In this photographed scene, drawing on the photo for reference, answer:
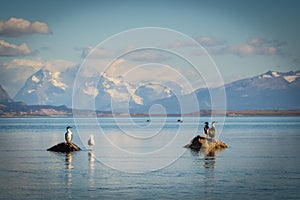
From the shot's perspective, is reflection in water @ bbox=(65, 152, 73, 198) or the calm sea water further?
reflection in water @ bbox=(65, 152, 73, 198)

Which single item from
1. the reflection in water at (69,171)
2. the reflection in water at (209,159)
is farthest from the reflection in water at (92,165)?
the reflection in water at (209,159)

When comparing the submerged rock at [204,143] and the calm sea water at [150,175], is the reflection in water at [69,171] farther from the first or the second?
the submerged rock at [204,143]

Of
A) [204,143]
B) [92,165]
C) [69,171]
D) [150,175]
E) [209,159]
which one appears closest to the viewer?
[150,175]

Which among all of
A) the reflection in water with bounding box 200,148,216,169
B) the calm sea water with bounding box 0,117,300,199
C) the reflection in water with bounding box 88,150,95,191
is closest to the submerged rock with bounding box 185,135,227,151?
the reflection in water with bounding box 200,148,216,169

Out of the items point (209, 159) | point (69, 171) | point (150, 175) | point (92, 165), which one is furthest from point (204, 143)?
point (69, 171)

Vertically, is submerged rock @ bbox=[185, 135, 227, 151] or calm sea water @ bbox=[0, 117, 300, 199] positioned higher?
submerged rock @ bbox=[185, 135, 227, 151]

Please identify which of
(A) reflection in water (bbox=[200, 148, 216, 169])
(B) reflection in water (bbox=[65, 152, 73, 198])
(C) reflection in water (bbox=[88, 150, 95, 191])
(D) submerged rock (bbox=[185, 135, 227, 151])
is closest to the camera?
(B) reflection in water (bbox=[65, 152, 73, 198])

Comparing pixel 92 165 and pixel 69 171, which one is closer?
pixel 69 171

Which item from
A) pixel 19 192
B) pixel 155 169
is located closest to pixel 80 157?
pixel 155 169

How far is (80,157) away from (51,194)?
52.8 ft

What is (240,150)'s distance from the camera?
5003 centimetres

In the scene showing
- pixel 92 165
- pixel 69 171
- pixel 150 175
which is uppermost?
pixel 92 165

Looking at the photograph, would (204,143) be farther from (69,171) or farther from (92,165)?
(69,171)

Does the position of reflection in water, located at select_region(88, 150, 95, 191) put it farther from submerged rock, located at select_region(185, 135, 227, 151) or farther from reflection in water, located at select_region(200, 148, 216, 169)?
submerged rock, located at select_region(185, 135, 227, 151)
